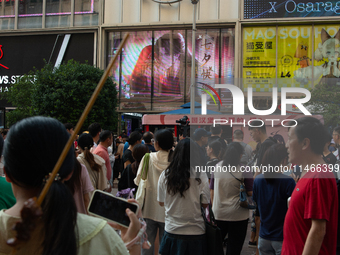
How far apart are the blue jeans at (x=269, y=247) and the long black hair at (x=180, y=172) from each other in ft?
3.00

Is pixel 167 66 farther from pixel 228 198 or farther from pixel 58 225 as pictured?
pixel 58 225

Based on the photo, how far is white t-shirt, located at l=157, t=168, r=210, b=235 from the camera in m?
3.20

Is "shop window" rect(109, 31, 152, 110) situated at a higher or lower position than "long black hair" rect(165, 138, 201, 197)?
higher

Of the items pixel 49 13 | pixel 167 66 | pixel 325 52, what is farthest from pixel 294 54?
pixel 49 13

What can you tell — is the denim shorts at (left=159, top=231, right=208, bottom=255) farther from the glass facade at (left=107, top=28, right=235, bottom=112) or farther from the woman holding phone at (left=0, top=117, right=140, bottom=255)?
the glass facade at (left=107, top=28, right=235, bottom=112)

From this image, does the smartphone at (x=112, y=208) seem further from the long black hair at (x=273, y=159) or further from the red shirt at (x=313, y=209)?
the long black hair at (x=273, y=159)

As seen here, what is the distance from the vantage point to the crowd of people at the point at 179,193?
1.15 meters

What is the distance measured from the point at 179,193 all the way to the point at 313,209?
4.70 ft

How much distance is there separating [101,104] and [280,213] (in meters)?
14.4

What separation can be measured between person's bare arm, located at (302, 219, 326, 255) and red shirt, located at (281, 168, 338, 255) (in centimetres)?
4

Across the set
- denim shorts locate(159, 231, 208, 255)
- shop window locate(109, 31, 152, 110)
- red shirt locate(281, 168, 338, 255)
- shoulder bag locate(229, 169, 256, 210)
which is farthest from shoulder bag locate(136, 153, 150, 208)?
shop window locate(109, 31, 152, 110)

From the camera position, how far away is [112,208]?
148 cm

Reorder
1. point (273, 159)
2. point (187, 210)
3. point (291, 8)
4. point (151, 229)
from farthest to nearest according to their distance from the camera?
1. point (291, 8)
2. point (151, 229)
3. point (273, 159)
4. point (187, 210)

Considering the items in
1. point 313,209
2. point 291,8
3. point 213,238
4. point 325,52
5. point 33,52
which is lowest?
point 213,238
